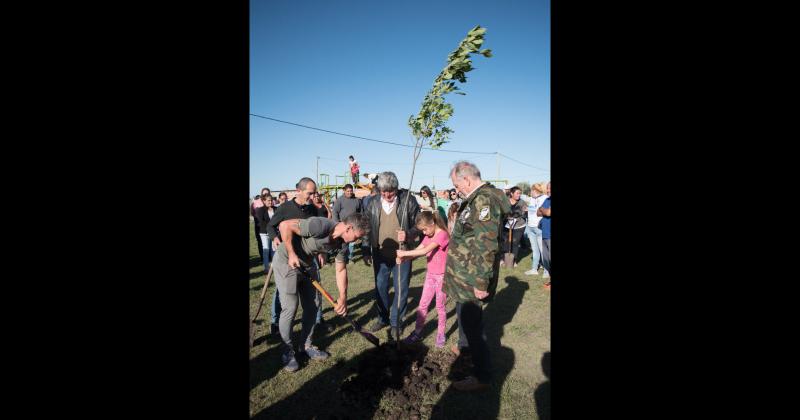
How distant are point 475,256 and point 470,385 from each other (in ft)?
4.81

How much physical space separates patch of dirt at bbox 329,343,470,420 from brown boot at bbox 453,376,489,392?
7.1 inches

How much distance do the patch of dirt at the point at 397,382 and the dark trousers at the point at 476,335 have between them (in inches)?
14.4

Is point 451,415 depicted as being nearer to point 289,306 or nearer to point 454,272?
point 454,272

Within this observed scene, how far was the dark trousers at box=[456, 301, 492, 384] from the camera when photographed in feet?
11.0

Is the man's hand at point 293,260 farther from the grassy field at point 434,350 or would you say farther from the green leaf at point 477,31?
the green leaf at point 477,31

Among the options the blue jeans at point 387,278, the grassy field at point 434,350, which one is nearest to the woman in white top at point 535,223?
the grassy field at point 434,350

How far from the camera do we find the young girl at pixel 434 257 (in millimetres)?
4211

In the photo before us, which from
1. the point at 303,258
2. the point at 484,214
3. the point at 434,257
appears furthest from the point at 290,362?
the point at 484,214

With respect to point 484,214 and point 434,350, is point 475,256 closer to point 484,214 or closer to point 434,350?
point 484,214

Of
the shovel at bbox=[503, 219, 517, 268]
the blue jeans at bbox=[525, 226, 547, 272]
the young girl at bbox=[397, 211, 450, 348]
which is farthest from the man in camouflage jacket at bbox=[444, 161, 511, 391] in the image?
the shovel at bbox=[503, 219, 517, 268]

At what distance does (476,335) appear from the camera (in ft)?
11.2

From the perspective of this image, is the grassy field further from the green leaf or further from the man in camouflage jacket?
the green leaf

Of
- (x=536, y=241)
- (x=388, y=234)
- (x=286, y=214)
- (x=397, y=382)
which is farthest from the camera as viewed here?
(x=536, y=241)
